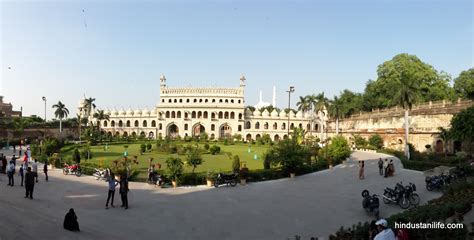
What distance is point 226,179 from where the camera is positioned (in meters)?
18.8

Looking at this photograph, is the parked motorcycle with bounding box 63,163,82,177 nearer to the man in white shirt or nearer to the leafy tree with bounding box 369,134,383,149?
the man in white shirt

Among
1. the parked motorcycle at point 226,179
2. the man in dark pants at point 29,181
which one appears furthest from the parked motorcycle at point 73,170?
the parked motorcycle at point 226,179

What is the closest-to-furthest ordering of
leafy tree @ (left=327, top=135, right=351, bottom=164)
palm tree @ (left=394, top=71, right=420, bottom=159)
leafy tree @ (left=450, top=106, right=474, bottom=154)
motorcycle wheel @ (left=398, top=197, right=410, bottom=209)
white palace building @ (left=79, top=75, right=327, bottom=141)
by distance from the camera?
motorcycle wheel @ (left=398, top=197, right=410, bottom=209)
leafy tree @ (left=450, top=106, right=474, bottom=154)
leafy tree @ (left=327, top=135, right=351, bottom=164)
palm tree @ (left=394, top=71, right=420, bottom=159)
white palace building @ (left=79, top=75, right=327, bottom=141)

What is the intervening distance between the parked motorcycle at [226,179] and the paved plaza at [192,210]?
0.66 m

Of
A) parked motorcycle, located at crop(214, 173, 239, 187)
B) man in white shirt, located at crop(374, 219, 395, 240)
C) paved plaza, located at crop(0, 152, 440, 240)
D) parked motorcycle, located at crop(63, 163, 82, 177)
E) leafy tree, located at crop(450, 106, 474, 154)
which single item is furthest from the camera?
leafy tree, located at crop(450, 106, 474, 154)

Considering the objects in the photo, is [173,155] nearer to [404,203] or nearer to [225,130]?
[404,203]

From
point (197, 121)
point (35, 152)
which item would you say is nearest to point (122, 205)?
point (35, 152)

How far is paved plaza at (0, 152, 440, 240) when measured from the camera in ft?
33.9

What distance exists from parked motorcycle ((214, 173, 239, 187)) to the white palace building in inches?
2200

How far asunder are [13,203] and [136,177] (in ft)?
24.2

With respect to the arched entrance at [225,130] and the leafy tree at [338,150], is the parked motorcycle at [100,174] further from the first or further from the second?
the arched entrance at [225,130]

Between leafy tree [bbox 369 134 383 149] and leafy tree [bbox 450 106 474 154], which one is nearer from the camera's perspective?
leafy tree [bbox 450 106 474 154]

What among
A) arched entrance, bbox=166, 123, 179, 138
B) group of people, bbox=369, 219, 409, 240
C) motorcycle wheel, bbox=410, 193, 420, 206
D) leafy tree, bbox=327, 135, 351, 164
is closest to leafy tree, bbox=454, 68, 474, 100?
leafy tree, bbox=327, 135, 351, 164

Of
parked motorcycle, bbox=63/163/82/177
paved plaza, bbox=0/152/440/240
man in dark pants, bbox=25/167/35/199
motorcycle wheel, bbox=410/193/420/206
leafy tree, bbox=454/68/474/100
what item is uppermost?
leafy tree, bbox=454/68/474/100
